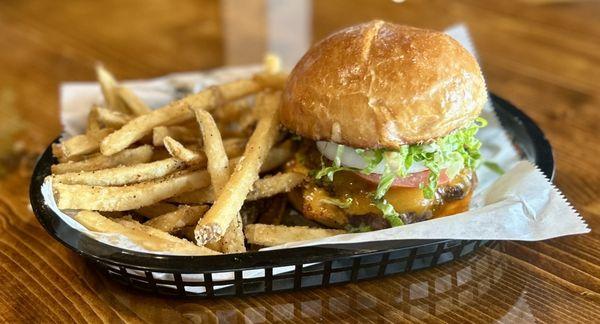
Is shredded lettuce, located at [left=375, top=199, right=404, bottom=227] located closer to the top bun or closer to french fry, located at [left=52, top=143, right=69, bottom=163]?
the top bun

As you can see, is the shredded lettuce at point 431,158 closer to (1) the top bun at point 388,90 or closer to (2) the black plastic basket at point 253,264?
(1) the top bun at point 388,90

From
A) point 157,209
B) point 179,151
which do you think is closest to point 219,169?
point 179,151

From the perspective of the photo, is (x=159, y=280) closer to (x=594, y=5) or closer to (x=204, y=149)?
(x=204, y=149)

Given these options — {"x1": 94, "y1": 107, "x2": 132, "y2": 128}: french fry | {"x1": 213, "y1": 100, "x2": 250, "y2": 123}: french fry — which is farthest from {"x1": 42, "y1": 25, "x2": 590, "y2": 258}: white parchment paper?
{"x1": 213, "y1": 100, "x2": 250, "y2": 123}: french fry

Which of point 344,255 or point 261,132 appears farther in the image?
point 261,132

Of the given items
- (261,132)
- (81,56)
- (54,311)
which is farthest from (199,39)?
(54,311)

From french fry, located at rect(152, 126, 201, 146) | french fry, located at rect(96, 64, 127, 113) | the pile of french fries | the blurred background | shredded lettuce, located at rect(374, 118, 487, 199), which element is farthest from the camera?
the blurred background

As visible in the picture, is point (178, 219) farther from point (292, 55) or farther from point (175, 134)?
point (292, 55)
